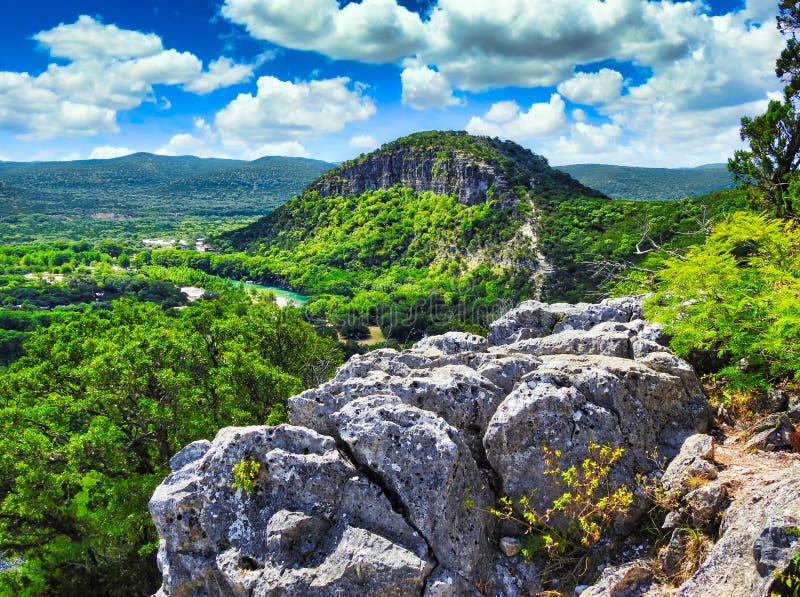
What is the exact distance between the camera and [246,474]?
8.45 metres

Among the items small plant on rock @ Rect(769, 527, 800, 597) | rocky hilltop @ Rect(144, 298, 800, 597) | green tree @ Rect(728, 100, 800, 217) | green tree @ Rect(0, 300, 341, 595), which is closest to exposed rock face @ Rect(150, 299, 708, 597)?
rocky hilltop @ Rect(144, 298, 800, 597)

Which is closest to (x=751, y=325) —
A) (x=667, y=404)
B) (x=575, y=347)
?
(x=667, y=404)

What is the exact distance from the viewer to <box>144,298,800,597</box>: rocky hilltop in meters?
7.43

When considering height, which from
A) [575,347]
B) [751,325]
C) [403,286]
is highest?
[751,325]

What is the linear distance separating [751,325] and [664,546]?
5275mm

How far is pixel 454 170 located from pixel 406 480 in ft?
514

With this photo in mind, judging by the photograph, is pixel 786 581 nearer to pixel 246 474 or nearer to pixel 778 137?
pixel 246 474

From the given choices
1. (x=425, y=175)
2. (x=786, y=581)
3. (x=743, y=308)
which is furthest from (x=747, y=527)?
(x=425, y=175)

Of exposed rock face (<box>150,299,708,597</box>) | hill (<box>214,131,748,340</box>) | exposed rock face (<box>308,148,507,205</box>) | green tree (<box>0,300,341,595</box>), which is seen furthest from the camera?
exposed rock face (<box>308,148,507,205</box>)

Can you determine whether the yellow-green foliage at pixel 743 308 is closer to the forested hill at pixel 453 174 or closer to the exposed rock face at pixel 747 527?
the exposed rock face at pixel 747 527

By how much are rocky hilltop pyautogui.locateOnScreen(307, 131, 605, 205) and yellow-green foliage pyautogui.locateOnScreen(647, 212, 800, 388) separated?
126800mm

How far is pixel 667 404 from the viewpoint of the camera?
31.4 feet

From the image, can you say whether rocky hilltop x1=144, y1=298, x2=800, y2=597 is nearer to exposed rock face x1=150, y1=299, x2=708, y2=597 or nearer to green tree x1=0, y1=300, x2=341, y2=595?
exposed rock face x1=150, y1=299, x2=708, y2=597

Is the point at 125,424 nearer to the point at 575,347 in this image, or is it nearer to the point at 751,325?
the point at 575,347
